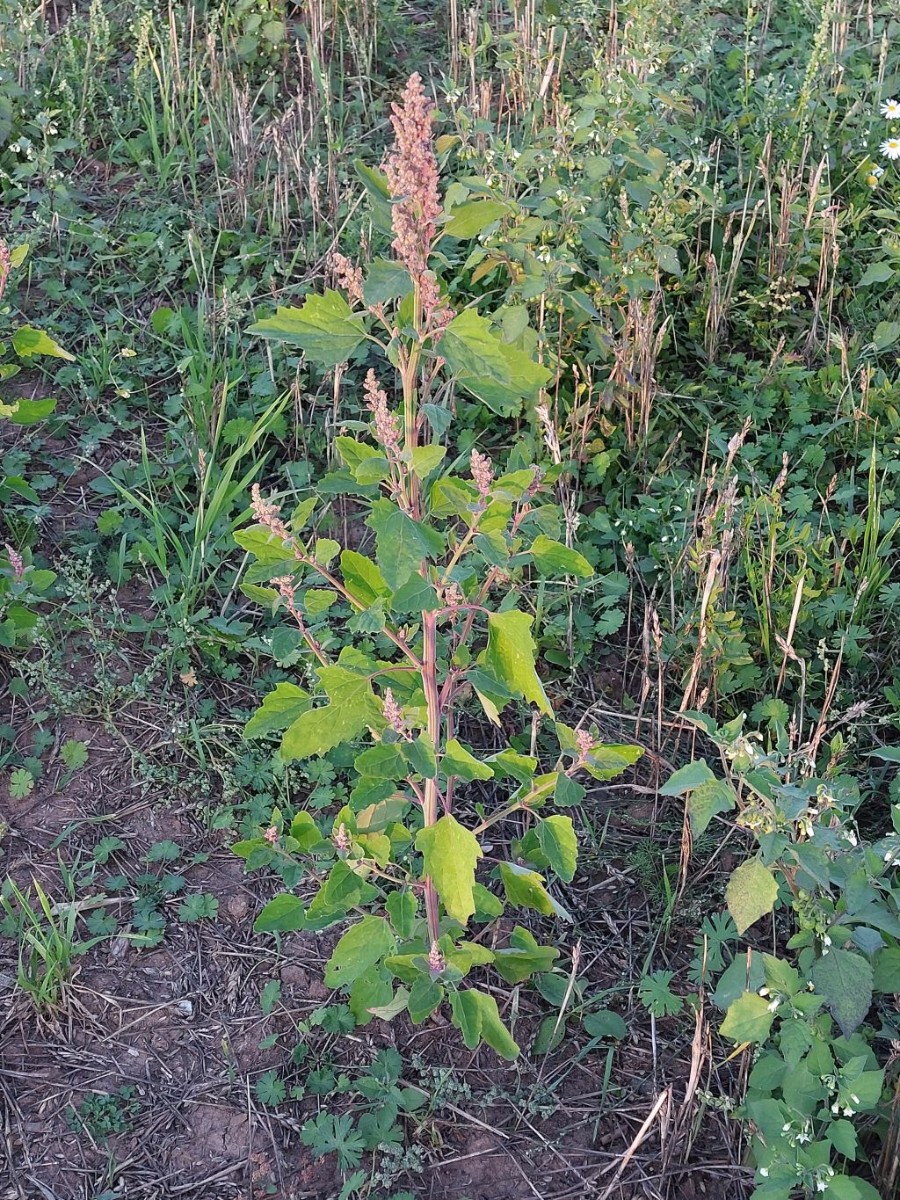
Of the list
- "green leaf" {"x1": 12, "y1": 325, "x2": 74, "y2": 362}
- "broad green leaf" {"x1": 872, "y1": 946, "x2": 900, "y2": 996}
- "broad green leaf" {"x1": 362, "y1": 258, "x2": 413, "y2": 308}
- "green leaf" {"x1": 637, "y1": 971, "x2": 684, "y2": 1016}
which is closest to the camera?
"broad green leaf" {"x1": 362, "y1": 258, "x2": 413, "y2": 308}

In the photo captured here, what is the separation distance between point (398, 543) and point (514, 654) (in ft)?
1.04

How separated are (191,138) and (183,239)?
573 mm

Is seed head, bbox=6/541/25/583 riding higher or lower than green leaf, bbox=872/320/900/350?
lower

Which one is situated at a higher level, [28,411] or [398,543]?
[398,543]

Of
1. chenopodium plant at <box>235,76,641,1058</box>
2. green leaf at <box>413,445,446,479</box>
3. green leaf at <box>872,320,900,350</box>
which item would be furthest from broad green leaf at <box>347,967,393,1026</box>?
green leaf at <box>872,320,900,350</box>

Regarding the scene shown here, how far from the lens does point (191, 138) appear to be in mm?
4535

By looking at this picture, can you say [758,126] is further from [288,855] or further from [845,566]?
[288,855]

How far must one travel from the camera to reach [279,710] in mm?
2199

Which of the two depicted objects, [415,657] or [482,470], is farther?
[415,657]

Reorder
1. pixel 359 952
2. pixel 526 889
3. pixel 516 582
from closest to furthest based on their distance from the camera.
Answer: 1. pixel 359 952
2. pixel 526 889
3. pixel 516 582

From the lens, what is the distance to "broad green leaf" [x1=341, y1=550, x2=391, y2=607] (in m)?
2.24

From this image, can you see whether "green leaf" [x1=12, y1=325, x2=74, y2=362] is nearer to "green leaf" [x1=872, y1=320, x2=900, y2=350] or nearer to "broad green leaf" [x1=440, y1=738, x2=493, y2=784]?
"broad green leaf" [x1=440, y1=738, x2=493, y2=784]

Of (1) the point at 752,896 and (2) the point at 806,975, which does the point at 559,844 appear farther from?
(2) the point at 806,975

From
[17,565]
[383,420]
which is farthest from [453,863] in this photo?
[17,565]
